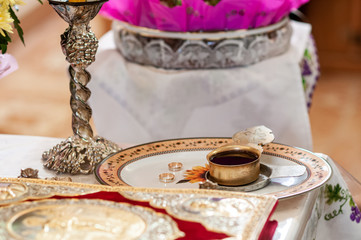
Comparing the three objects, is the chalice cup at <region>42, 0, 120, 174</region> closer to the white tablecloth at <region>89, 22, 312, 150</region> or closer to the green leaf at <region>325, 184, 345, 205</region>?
the green leaf at <region>325, 184, 345, 205</region>

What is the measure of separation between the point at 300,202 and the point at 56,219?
0.31 metres

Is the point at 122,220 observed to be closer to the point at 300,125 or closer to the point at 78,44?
the point at 78,44

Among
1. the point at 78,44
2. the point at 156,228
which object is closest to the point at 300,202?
the point at 156,228

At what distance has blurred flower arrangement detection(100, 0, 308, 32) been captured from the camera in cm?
143

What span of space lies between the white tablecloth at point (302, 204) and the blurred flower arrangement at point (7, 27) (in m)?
0.14

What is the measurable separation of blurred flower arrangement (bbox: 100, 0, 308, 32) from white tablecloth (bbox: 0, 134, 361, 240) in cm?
44

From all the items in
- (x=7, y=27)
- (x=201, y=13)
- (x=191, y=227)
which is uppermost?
(x=7, y=27)

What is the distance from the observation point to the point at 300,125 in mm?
1535

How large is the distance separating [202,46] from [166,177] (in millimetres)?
592

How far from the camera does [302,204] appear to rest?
2.77 ft

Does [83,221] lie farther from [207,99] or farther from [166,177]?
[207,99]

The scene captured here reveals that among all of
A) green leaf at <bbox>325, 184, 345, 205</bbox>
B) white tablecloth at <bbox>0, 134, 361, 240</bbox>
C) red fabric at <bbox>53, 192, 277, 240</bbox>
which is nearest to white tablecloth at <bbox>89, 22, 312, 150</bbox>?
white tablecloth at <bbox>0, 134, 361, 240</bbox>

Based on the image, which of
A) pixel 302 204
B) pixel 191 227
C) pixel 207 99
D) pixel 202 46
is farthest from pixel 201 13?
pixel 191 227

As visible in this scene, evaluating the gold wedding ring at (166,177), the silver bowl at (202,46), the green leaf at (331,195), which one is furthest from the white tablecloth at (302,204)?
the silver bowl at (202,46)
